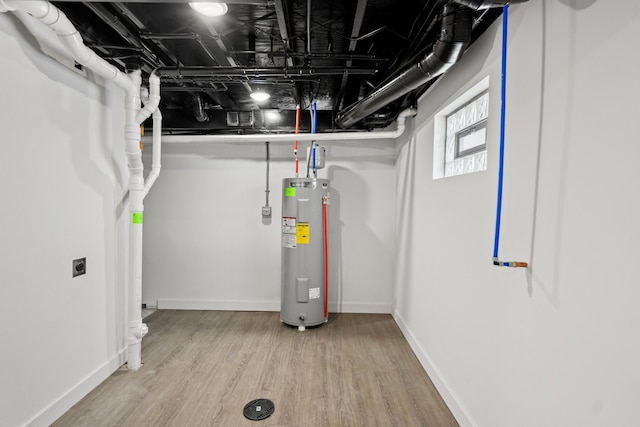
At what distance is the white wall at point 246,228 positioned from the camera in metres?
3.54

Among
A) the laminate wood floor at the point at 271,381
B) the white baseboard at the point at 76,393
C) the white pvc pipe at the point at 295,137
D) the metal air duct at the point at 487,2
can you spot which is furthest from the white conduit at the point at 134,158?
the metal air duct at the point at 487,2

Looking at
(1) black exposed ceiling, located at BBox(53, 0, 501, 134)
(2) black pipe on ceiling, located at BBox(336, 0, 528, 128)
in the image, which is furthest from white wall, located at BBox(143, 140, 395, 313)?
(2) black pipe on ceiling, located at BBox(336, 0, 528, 128)

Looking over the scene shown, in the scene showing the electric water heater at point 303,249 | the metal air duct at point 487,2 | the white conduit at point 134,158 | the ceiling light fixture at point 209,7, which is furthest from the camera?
the electric water heater at point 303,249

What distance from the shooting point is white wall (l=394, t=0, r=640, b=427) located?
852mm

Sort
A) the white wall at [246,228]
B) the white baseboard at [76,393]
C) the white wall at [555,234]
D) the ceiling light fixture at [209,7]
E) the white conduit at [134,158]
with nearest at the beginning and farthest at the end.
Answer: the white wall at [555,234] → the ceiling light fixture at [209,7] → the white baseboard at [76,393] → the white conduit at [134,158] → the white wall at [246,228]

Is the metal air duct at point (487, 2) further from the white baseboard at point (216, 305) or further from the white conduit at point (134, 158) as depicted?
the white baseboard at point (216, 305)

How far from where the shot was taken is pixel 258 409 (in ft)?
6.23

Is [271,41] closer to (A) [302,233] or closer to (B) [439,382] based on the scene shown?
(A) [302,233]

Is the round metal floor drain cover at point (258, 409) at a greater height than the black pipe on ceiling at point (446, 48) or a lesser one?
lesser

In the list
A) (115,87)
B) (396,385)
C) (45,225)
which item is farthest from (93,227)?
(396,385)

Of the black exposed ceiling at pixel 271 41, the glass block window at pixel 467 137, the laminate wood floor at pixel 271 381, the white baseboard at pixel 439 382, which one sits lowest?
the laminate wood floor at pixel 271 381

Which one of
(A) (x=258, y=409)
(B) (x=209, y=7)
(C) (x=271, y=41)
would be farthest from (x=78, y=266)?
(C) (x=271, y=41)

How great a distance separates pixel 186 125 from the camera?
131 inches

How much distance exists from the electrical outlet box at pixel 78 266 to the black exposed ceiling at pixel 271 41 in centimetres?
140
